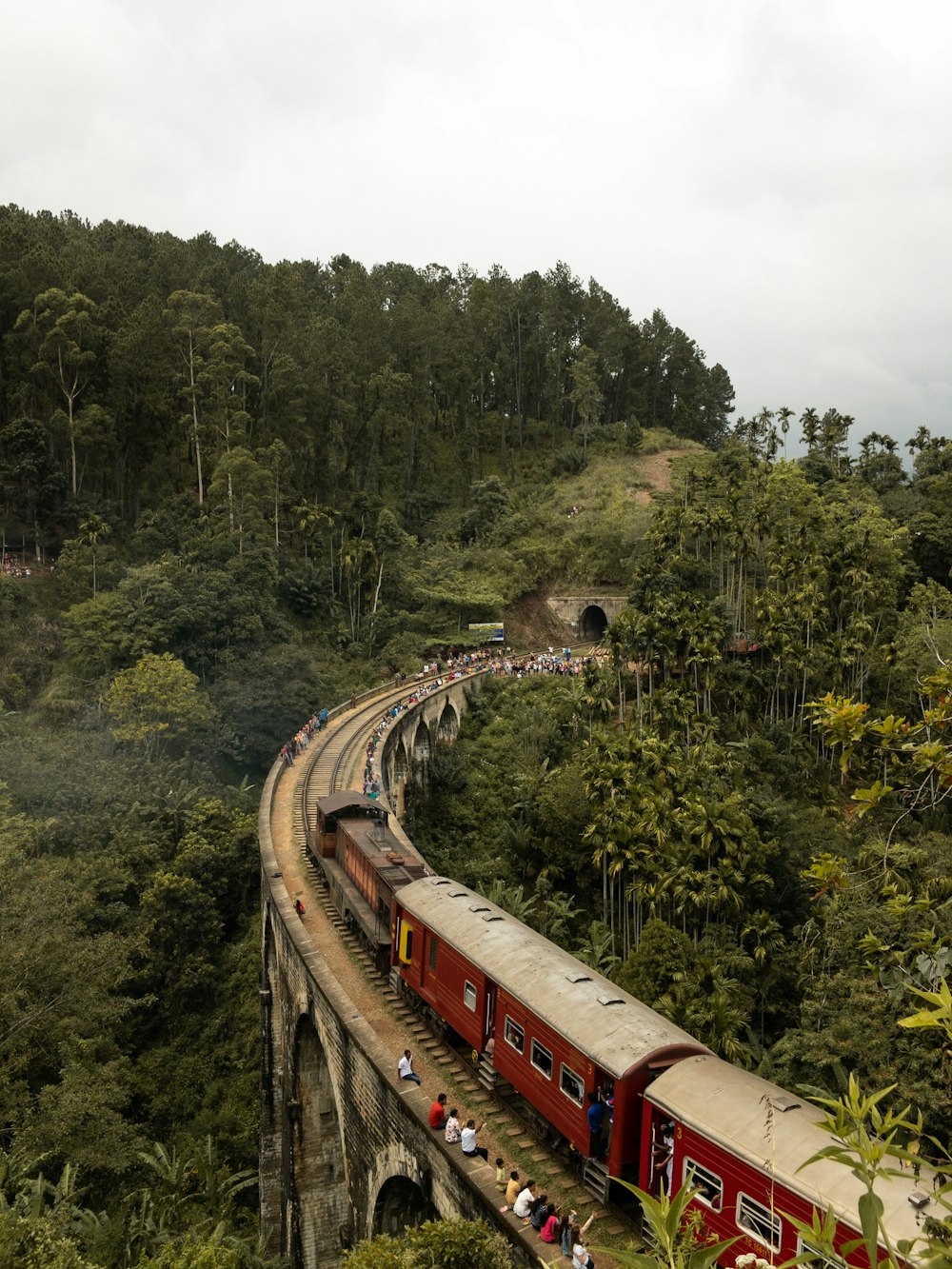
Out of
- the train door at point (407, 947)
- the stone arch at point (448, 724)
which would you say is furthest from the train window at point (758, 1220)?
the stone arch at point (448, 724)

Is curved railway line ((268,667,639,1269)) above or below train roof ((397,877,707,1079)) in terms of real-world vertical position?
below

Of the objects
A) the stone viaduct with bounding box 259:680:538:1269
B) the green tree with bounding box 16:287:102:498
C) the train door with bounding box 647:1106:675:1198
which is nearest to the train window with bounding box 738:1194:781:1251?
the train door with bounding box 647:1106:675:1198

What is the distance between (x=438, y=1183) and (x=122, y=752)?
29748 millimetres

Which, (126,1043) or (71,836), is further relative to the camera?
(71,836)

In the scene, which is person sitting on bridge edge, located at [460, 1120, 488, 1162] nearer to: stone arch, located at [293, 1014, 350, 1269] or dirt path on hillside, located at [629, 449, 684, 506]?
stone arch, located at [293, 1014, 350, 1269]

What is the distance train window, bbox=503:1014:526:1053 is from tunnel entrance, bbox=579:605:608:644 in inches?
2111

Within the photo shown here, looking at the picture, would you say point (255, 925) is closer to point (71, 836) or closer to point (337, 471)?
point (71, 836)

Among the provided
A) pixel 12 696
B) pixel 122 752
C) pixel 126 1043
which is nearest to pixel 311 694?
pixel 122 752

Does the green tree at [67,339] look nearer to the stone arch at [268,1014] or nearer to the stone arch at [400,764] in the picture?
the stone arch at [400,764]

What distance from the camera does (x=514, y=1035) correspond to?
14.7m

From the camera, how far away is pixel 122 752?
3928 centimetres

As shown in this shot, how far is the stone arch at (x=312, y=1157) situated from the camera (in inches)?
896

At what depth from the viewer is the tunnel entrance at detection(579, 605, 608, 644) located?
67.5 metres

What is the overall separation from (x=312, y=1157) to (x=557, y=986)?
14.1 m
